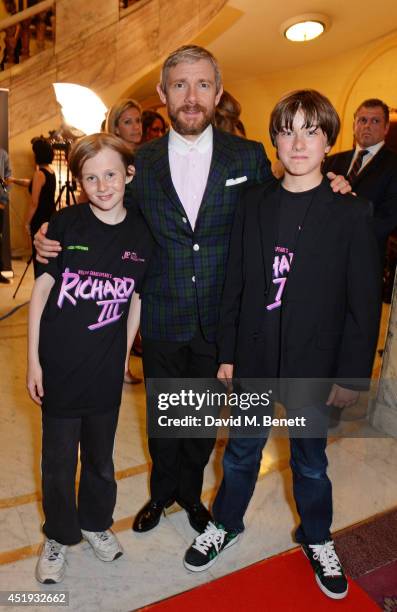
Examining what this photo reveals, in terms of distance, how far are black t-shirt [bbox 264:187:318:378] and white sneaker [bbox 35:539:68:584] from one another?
109cm

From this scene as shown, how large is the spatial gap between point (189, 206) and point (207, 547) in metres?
1.26

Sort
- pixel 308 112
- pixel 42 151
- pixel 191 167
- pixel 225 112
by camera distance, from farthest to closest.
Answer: pixel 42 151, pixel 225 112, pixel 191 167, pixel 308 112

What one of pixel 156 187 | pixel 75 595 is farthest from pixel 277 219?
pixel 75 595

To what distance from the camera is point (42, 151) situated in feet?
16.2

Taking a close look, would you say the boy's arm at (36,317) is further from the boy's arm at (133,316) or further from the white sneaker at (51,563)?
the white sneaker at (51,563)

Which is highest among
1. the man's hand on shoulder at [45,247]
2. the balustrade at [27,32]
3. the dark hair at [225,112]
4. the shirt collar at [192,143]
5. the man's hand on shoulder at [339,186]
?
the balustrade at [27,32]

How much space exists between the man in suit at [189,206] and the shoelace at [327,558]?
68 cm

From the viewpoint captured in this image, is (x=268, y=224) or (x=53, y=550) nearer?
(x=268, y=224)

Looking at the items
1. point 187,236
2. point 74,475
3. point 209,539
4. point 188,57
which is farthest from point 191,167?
point 209,539

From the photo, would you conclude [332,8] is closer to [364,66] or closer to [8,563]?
[364,66]

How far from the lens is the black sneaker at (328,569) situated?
173 centimetres

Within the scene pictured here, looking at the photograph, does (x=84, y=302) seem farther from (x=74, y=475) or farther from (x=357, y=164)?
(x=357, y=164)

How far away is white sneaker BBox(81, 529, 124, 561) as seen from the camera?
188 centimetres

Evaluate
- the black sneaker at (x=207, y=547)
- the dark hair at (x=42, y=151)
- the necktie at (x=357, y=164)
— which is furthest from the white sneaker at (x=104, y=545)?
the dark hair at (x=42, y=151)
